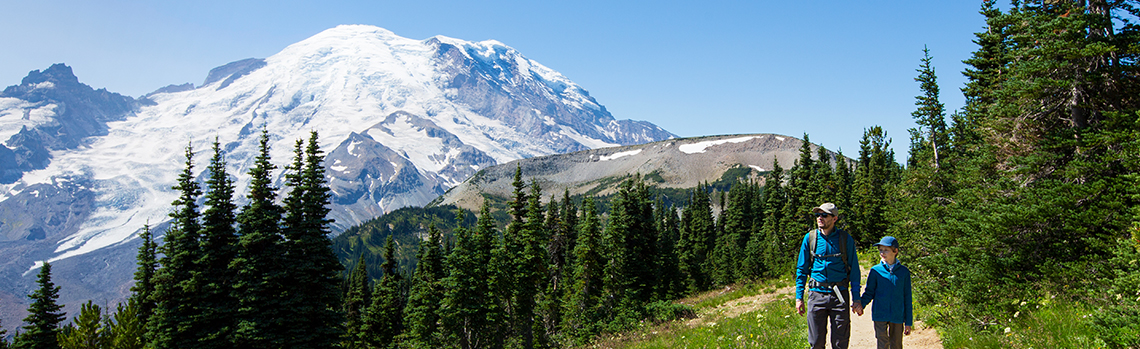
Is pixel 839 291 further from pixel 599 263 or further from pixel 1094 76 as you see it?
pixel 599 263

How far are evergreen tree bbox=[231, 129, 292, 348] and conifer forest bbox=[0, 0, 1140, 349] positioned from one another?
3.4 inches

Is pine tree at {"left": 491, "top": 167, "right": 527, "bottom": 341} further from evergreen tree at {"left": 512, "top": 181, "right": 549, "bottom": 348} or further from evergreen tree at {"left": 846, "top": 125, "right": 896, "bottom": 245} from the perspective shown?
evergreen tree at {"left": 846, "top": 125, "right": 896, "bottom": 245}

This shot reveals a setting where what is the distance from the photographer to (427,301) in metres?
41.0

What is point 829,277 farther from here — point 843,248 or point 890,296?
point 890,296

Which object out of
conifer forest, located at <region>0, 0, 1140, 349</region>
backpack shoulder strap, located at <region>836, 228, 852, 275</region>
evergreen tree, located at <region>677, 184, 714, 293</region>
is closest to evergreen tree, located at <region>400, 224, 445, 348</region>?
conifer forest, located at <region>0, 0, 1140, 349</region>

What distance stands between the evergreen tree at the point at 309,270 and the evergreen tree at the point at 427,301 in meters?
9.63

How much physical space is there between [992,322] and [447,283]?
31663 millimetres

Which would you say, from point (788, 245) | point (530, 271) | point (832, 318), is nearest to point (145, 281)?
point (530, 271)

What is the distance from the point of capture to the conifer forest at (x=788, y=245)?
11.1 metres

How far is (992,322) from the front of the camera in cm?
1076

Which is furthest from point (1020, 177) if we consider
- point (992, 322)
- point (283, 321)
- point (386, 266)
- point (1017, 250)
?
point (386, 266)

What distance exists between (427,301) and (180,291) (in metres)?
16.9

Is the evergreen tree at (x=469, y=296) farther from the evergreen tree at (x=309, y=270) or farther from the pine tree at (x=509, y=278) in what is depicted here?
the evergreen tree at (x=309, y=270)

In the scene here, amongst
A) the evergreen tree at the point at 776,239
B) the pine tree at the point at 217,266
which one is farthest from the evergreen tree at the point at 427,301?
the evergreen tree at the point at 776,239
